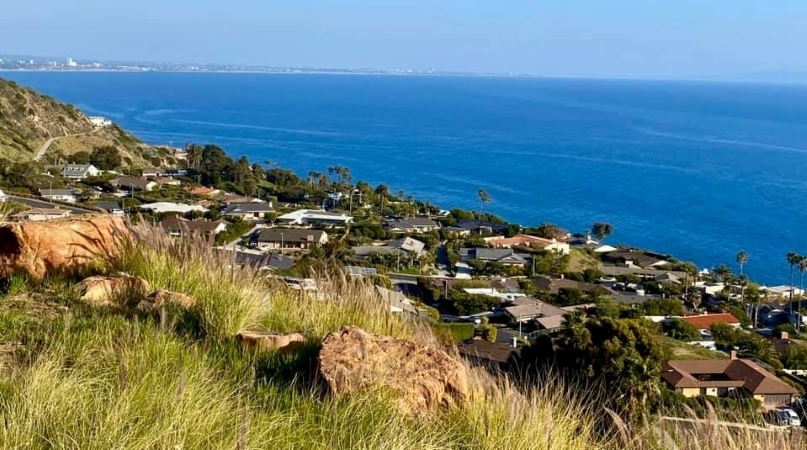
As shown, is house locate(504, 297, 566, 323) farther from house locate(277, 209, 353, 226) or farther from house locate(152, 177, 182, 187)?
house locate(152, 177, 182, 187)

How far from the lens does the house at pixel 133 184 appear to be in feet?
191

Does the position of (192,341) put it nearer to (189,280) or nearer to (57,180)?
(189,280)

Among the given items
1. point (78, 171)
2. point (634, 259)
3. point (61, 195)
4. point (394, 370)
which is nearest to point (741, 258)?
point (634, 259)

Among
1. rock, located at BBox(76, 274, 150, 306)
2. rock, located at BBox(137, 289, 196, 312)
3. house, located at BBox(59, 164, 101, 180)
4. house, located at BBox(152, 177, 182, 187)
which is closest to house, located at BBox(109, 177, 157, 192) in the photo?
house, located at BBox(152, 177, 182, 187)

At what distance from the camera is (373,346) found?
14.0 feet

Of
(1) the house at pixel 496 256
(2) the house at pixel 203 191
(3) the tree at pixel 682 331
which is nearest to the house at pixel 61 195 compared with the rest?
(2) the house at pixel 203 191

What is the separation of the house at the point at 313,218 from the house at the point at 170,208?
6.04 m

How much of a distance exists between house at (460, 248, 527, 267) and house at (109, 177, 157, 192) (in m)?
25.3

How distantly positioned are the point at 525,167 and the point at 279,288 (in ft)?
303

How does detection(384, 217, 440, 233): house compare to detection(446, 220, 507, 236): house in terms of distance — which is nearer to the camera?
detection(384, 217, 440, 233): house

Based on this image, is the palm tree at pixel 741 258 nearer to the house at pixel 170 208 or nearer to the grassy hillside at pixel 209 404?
the house at pixel 170 208

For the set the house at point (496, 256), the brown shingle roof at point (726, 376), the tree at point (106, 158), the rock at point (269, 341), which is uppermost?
the rock at point (269, 341)

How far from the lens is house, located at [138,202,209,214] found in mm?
49312

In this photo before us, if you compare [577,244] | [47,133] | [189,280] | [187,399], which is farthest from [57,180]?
[187,399]
